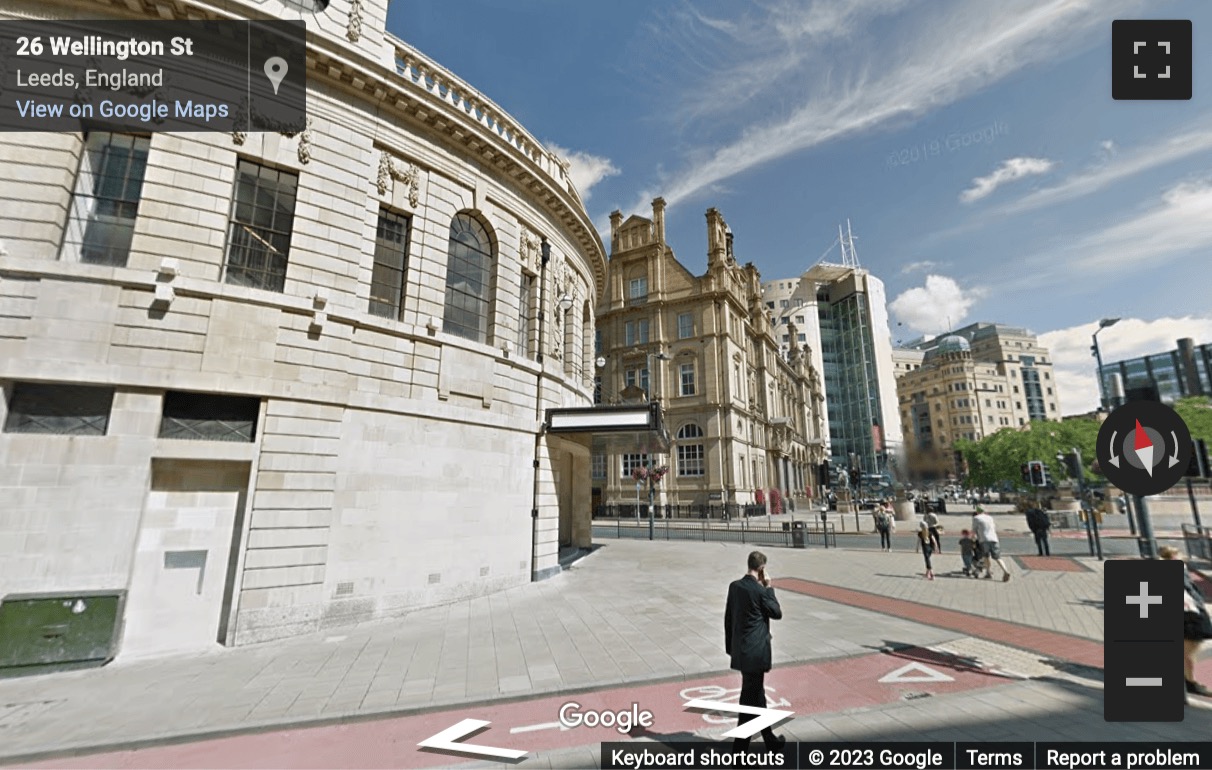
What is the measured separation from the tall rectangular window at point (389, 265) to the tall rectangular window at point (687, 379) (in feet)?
115

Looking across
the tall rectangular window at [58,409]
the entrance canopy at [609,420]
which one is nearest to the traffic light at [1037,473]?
the entrance canopy at [609,420]

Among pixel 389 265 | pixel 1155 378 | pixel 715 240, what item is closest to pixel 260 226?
pixel 389 265

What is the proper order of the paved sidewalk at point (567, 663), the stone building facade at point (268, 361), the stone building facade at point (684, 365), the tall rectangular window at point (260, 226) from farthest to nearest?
1. the stone building facade at point (684, 365)
2. the tall rectangular window at point (260, 226)
3. the stone building facade at point (268, 361)
4. the paved sidewalk at point (567, 663)

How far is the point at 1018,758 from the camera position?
4.49 meters

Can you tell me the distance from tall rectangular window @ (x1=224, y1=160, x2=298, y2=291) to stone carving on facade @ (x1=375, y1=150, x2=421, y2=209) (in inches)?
69.2

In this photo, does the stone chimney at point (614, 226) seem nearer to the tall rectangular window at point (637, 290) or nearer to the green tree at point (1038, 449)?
the tall rectangular window at point (637, 290)

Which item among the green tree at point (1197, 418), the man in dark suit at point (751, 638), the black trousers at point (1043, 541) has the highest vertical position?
the green tree at point (1197, 418)

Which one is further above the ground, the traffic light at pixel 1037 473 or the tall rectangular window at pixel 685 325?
the tall rectangular window at pixel 685 325

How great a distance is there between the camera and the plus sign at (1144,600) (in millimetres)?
4850

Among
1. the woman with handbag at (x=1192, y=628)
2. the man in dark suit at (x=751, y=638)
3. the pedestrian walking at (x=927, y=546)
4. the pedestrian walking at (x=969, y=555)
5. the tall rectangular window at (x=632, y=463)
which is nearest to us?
the man in dark suit at (x=751, y=638)

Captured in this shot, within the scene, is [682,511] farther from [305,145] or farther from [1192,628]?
[305,145]

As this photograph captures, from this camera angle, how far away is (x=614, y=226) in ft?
161

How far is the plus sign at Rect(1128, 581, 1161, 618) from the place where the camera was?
4.85 metres

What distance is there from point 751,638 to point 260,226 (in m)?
11.6
